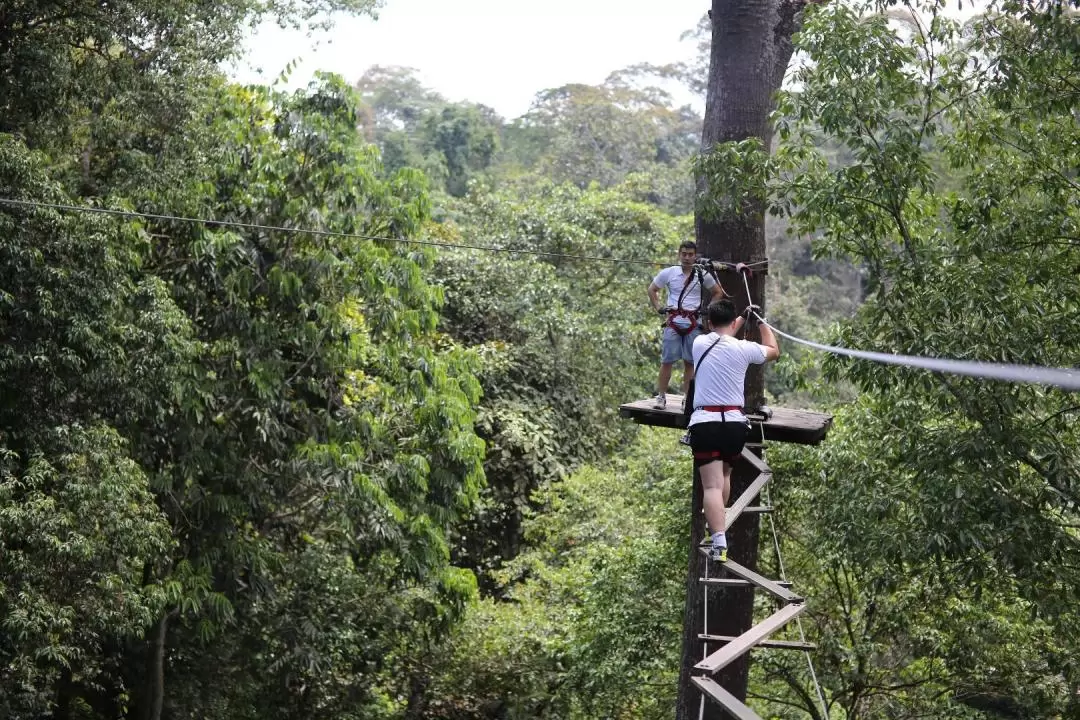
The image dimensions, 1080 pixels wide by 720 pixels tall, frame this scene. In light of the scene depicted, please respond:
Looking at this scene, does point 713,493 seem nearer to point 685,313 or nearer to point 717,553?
point 717,553

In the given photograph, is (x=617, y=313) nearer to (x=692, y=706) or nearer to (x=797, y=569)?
(x=797, y=569)

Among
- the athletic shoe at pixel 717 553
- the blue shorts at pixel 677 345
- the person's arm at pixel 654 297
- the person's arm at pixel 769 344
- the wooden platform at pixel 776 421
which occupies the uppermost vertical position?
the person's arm at pixel 654 297

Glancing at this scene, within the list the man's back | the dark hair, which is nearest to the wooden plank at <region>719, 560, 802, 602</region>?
the man's back

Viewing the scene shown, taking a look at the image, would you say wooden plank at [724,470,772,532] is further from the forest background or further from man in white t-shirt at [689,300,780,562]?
the forest background

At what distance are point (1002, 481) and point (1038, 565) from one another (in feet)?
1.43

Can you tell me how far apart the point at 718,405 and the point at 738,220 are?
176 centimetres

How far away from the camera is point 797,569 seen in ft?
30.6

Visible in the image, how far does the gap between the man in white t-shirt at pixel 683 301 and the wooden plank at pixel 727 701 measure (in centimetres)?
287

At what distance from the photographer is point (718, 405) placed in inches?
195

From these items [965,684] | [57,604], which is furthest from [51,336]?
[965,684]

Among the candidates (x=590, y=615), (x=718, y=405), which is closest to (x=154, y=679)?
(x=590, y=615)

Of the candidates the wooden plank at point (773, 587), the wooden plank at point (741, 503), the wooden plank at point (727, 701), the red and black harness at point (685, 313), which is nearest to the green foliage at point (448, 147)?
the red and black harness at point (685, 313)

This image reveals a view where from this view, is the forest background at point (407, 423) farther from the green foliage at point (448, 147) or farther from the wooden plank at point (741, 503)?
the green foliage at point (448, 147)

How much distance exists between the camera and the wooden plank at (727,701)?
3.10 metres
